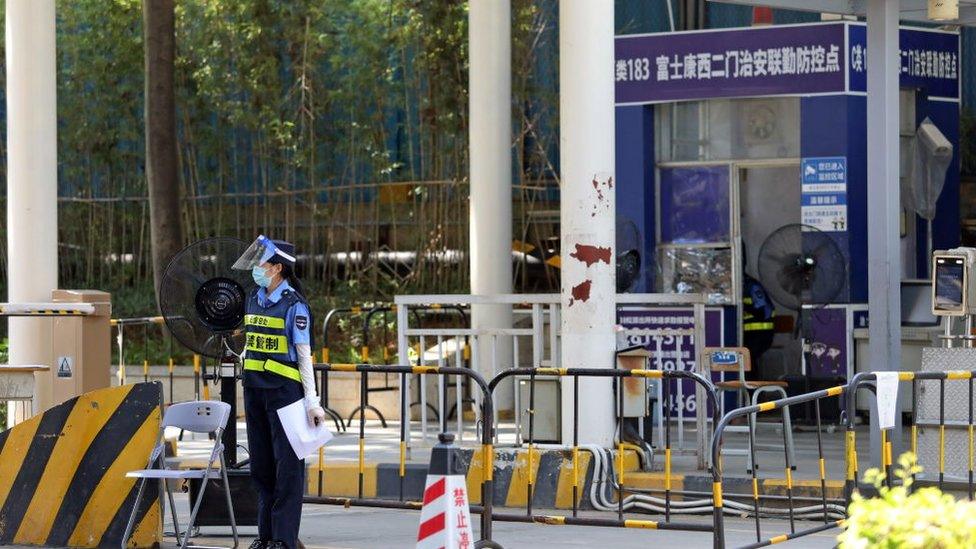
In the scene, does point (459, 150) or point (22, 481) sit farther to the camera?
point (459, 150)

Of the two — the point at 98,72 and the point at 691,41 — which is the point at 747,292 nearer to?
the point at 691,41

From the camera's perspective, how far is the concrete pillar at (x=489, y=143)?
15547mm

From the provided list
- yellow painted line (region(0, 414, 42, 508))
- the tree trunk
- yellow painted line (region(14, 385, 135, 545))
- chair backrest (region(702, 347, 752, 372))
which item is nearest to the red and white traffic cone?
yellow painted line (region(14, 385, 135, 545))

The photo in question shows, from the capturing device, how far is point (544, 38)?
20.3 meters

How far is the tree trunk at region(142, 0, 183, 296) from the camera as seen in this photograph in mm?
19016

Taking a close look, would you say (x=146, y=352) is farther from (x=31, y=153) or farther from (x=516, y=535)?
(x=516, y=535)

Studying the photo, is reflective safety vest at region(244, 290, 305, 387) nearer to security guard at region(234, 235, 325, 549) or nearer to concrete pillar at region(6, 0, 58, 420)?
security guard at region(234, 235, 325, 549)

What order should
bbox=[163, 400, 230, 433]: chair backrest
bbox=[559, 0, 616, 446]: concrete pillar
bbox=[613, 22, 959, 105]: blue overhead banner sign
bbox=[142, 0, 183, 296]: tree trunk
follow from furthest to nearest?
bbox=[142, 0, 183, 296]: tree trunk
bbox=[613, 22, 959, 105]: blue overhead banner sign
bbox=[559, 0, 616, 446]: concrete pillar
bbox=[163, 400, 230, 433]: chair backrest

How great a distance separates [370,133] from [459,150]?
1.38 meters

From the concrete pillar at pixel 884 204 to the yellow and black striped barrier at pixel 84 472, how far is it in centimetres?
490

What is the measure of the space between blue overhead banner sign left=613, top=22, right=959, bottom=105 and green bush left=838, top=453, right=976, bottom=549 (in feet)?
36.8

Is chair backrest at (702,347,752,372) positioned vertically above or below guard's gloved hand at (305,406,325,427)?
above

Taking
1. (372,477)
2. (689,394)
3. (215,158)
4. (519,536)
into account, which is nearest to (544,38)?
(215,158)

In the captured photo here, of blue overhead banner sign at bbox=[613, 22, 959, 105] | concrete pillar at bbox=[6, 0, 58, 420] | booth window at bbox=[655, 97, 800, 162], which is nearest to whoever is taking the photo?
concrete pillar at bbox=[6, 0, 58, 420]
